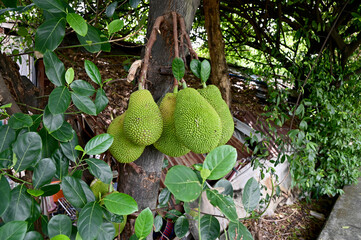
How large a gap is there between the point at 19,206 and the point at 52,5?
0.38 metres

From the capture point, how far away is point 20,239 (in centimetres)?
41

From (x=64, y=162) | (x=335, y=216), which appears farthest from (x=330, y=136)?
(x=64, y=162)

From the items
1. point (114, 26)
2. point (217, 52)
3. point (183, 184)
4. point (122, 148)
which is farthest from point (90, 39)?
point (217, 52)

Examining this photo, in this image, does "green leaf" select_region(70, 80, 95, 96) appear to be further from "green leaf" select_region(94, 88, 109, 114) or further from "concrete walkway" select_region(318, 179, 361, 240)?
"concrete walkway" select_region(318, 179, 361, 240)

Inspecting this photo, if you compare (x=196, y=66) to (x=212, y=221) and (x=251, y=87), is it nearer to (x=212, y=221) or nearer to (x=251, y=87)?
(x=212, y=221)

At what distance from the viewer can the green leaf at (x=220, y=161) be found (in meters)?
0.52

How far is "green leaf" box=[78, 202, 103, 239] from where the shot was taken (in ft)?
1.59

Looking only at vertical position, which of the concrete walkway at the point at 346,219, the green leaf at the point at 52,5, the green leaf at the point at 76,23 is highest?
the green leaf at the point at 52,5

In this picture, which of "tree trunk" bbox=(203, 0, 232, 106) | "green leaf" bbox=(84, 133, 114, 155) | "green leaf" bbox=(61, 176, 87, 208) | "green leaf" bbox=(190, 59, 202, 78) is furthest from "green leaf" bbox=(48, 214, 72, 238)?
"tree trunk" bbox=(203, 0, 232, 106)

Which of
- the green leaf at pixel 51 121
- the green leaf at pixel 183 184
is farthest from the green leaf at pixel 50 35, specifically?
the green leaf at pixel 183 184

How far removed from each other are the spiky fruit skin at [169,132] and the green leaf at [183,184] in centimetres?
24

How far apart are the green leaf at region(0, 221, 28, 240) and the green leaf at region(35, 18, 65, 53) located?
13.2 inches

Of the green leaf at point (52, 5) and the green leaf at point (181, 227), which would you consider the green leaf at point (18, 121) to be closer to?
the green leaf at point (52, 5)

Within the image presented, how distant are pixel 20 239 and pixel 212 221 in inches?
15.2
